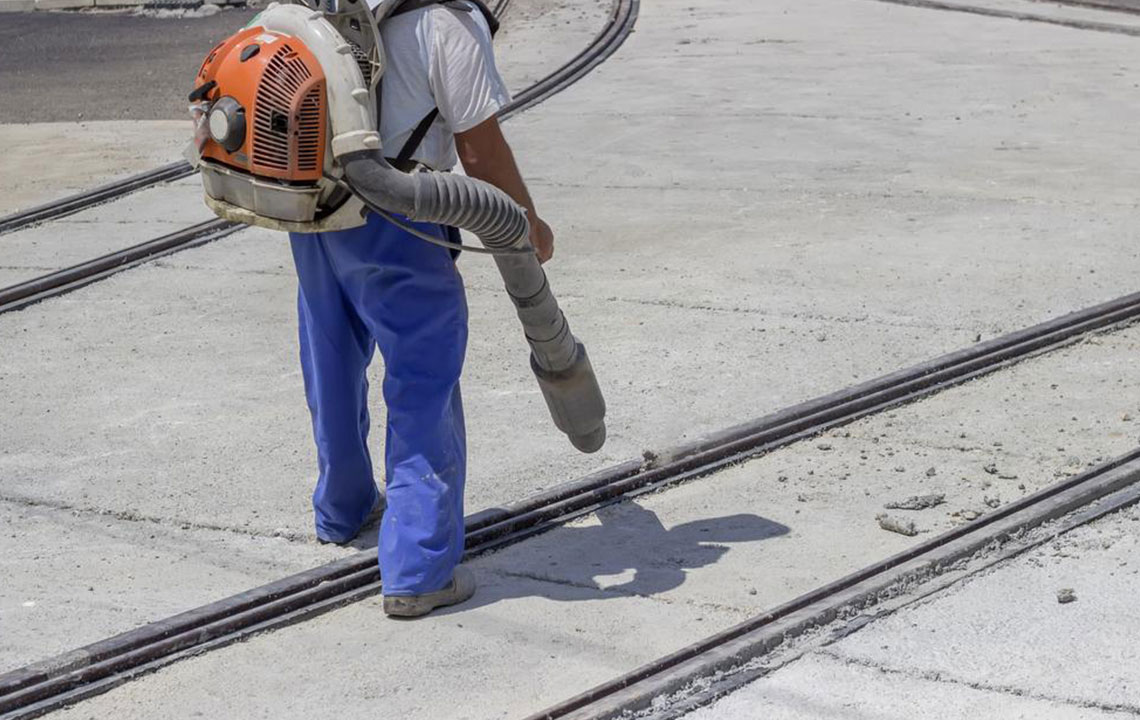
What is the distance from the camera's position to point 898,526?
16.3 feet

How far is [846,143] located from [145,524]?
6115 mm

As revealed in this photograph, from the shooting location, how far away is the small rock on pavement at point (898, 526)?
4.95m

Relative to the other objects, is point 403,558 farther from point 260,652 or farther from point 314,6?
point 314,6

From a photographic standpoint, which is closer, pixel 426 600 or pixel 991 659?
pixel 991 659

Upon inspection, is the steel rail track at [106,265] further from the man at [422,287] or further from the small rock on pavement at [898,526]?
the small rock on pavement at [898,526]

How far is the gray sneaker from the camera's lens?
448 cm

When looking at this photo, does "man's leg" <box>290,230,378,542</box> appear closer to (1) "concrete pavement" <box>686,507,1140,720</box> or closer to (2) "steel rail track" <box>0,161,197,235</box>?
(1) "concrete pavement" <box>686,507,1140,720</box>

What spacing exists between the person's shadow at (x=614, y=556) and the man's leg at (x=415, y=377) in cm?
22

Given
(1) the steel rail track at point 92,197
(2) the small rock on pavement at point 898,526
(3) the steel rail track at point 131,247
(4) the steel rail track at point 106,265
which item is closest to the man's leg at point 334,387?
(2) the small rock on pavement at point 898,526

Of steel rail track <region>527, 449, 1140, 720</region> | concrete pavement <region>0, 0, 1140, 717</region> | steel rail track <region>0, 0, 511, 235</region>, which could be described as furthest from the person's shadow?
steel rail track <region>0, 0, 511, 235</region>

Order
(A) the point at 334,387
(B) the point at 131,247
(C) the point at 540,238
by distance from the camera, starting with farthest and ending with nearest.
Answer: (B) the point at 131,247 → (A) the point at 334,387 → (C) the point at 540,238

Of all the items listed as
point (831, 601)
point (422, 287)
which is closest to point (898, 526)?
point (831, 601)

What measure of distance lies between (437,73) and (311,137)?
1.15 feet

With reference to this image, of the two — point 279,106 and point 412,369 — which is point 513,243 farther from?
point 279,106
